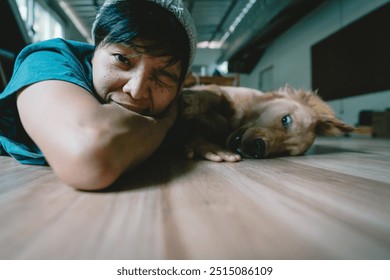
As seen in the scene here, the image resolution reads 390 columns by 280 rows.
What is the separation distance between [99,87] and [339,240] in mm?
846

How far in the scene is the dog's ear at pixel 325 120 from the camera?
1.81 meters

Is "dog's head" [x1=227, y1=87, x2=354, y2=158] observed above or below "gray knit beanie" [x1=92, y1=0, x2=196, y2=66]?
below

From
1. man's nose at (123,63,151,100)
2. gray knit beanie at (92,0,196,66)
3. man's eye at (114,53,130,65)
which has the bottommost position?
man's nose at (123,63,151,100)

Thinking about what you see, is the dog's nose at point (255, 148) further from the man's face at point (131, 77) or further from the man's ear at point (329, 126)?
the man's face at point (131, 77)

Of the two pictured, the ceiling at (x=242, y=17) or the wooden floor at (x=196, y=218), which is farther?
the ceiling at (x=242, y=17)

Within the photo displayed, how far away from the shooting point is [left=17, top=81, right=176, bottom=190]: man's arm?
2.20 feet

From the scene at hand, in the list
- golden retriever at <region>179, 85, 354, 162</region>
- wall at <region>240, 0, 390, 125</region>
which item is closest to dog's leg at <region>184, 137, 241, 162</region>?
golden retriever at <region>179, 85, 354, 162</region>

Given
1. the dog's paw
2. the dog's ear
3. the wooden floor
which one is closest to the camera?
the wooden floor

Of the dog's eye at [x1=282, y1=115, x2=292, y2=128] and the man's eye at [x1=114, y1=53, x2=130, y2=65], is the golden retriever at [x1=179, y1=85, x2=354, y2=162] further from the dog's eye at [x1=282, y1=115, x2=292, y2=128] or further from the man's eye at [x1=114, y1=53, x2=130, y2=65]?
the man's eye at [x1=114, y1=53, x2=130, y2=65]

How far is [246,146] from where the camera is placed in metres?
1.55

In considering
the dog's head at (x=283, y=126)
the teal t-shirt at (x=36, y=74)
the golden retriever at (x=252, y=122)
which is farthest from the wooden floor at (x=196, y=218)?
the dog's head at (x=283, y=126)

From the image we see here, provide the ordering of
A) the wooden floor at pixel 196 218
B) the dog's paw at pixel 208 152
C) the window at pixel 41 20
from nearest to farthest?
1. the wooden floor at pixel 196 218
2. the dog's paw at pixel 208 152
3. the window at pixel 41 20

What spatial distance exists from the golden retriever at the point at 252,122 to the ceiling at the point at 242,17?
3.78 m

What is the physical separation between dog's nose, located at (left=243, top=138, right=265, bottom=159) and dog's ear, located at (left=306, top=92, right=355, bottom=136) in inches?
21.1
